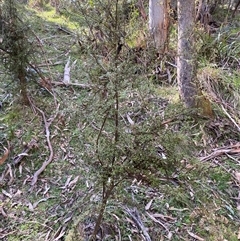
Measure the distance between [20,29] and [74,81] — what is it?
1.21 m

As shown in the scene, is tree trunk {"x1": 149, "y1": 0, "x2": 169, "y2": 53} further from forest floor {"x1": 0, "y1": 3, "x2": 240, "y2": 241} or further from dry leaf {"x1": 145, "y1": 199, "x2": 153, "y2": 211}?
dry leaf {"x1": 145, "y1": 199, "x2": 153, "y2": 211}

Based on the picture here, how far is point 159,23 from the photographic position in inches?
165

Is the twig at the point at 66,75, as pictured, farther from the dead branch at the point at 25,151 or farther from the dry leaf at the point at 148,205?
the dry leaf at the point at 148,205

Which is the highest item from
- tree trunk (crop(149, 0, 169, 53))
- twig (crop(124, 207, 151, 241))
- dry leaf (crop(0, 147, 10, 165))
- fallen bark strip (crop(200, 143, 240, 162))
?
tree trunk (crop(149, 0, 169, 53))

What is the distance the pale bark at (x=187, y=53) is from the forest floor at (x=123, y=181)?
0.28 metres

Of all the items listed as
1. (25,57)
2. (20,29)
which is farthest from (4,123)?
(20,29)

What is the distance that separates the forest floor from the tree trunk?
77 centimetres

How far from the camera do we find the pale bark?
2.84 metres

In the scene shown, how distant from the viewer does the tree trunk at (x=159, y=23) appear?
4121mm

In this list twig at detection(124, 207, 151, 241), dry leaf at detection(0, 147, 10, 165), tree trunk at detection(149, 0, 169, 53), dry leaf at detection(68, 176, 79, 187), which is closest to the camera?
twig at detection(124, 207, 151, 241)

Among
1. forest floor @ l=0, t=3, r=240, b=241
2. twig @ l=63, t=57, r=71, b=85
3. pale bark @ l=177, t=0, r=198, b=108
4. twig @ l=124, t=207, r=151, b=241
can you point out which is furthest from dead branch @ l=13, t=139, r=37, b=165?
pale bark @ l=177, t=0, r=198, b=108

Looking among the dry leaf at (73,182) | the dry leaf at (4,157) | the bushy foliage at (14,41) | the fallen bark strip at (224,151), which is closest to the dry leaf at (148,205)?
the dry leaf at (73,182)

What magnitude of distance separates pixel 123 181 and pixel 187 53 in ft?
5.04

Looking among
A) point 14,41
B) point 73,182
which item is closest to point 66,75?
point 14,41
